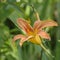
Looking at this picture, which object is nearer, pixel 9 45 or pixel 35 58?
pixel 9 45

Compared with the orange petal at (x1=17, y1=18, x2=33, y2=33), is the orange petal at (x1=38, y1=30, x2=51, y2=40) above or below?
below

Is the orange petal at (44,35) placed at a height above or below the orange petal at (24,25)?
below

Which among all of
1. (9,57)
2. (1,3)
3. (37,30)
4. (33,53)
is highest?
(1,3)

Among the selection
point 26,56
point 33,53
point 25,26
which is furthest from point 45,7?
point 25,26

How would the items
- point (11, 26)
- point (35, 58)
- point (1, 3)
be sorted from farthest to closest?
1. point (11, 26)
2. point (35, 58)
3. point (1, 3)

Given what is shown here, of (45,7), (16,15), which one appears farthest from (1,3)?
(45,7)

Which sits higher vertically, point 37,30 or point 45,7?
point 37,30

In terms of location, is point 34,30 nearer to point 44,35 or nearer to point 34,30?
point 34,30

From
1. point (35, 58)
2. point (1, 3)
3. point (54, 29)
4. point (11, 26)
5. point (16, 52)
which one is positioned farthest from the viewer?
point (54, 29)

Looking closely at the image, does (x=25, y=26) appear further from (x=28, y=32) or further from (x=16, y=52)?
(x=16, y=52)

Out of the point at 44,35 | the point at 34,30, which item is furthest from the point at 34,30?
the point at 44,35
